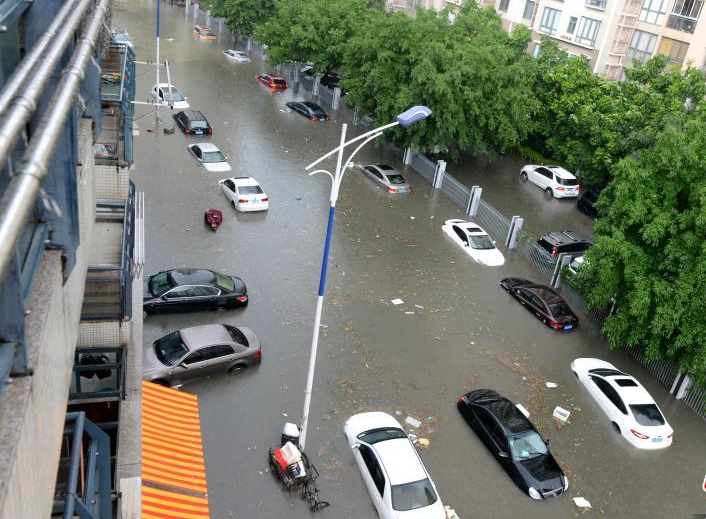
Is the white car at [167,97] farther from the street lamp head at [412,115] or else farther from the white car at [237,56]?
the street lamp head at [412,115]

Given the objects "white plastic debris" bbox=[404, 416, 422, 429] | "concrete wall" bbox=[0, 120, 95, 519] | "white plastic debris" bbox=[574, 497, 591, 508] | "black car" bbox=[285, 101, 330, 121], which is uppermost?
"concrete wall" bbox=[0, 120, 95, 519]

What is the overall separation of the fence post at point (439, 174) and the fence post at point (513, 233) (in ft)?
18.8

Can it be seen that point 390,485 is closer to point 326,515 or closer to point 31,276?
point 326,515

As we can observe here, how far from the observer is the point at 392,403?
16188mm

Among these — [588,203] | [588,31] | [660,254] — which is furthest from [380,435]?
[588,31]

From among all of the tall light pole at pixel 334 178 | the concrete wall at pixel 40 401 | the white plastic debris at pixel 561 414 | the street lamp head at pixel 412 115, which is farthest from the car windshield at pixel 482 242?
the concrete wall at pixel 40 401

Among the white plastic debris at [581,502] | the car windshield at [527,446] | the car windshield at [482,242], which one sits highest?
the car windshield at [482,242]

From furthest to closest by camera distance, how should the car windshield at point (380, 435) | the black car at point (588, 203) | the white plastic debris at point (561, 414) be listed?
the black car at point (588, 203), the white plastic debris at point (561, 414), the car windshield at point (380, 435)

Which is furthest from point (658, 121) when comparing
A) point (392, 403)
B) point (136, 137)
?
point (136, 137)

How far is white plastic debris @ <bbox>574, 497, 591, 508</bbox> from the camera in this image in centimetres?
1406

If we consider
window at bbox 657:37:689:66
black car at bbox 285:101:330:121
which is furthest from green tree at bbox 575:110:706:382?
black car at bbox 285:101:330:121

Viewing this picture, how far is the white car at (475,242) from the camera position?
23.8m

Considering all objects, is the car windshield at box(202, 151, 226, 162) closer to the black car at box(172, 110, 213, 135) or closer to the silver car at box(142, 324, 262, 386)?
the black car at box(172, 110, 213, 135)

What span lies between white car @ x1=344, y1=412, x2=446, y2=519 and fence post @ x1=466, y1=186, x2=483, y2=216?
48.5ft
